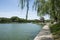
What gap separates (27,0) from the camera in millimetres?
7289

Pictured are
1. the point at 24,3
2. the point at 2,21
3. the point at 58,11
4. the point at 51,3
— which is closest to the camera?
the point at 24,3

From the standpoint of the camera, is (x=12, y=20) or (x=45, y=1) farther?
(x=12, y=20)

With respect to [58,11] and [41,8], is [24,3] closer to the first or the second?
[58,11]

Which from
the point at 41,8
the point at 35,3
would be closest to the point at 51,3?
the point at 35,3

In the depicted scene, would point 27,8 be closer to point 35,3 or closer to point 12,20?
point 35,3

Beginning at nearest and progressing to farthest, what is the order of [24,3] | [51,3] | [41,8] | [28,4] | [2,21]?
[28,4]
[24,3]
[51,3]
[41,8]
[2,21]

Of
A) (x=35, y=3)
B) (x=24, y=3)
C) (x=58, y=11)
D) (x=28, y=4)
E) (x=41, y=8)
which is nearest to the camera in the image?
(x=28, y=4)

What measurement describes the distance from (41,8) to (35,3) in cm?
233

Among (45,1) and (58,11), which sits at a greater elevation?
(45,1)

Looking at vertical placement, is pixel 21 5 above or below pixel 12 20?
above

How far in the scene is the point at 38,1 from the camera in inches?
394

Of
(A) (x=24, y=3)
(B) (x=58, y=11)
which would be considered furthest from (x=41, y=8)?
(A) (x=24, y=3)

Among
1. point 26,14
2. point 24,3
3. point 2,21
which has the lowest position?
point 2,21

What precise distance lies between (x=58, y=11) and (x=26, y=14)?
3.57 meters
